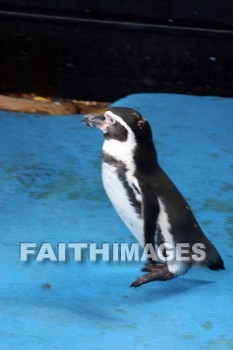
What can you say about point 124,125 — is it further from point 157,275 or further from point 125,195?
point 157,275

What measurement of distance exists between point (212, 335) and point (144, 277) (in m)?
0.15

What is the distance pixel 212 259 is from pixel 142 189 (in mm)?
198

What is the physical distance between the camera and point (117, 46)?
242 centimetres

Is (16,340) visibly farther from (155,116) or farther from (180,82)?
(180,82)

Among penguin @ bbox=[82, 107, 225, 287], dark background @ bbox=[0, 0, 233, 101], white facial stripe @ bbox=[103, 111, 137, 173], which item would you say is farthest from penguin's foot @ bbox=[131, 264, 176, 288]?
dark background @ bbox=[0, 0, 233, 101]

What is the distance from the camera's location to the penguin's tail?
3.86ft

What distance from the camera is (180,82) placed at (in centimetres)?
246

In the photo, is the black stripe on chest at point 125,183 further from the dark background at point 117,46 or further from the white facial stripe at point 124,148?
the dark background at point 117,46

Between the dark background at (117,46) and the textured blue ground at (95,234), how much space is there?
0.35 m

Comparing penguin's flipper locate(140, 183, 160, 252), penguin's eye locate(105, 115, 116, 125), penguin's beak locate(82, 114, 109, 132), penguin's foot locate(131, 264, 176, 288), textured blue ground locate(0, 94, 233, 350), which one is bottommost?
textured blue ground locate(0, 94, 233, 350)

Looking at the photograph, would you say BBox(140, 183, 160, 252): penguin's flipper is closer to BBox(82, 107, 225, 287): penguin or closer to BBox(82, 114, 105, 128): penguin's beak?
BBox(82, 107, 225, 287): penguin

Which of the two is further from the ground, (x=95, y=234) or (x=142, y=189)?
(x=142, y=189)

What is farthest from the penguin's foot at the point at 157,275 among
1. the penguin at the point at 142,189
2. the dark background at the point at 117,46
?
the dark background at the point at 117,46

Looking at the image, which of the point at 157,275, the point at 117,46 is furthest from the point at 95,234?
the point at 117,46
